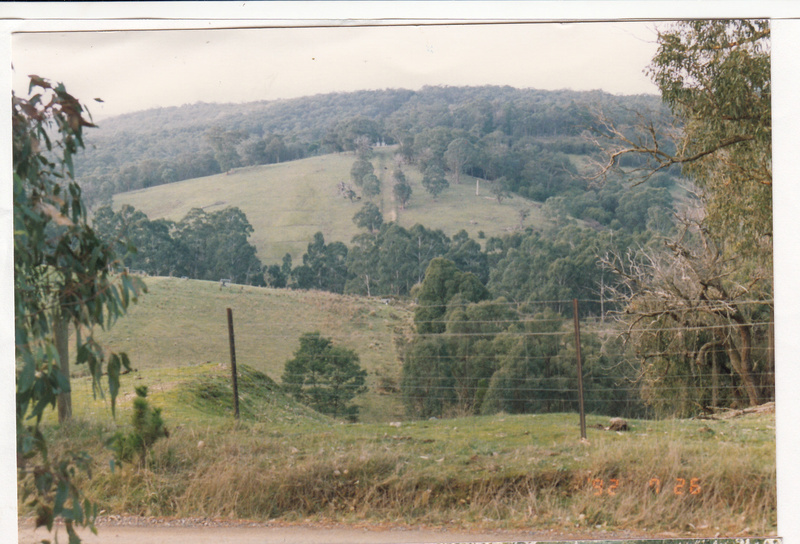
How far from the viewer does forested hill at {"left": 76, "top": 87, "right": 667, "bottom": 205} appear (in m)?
5.40

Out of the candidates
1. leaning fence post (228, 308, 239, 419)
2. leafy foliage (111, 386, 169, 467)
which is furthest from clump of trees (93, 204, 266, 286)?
leafy foliage (111, 386, 169, 467)

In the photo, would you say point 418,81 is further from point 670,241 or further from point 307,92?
point 670,241

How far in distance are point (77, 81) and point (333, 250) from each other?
2487 mm

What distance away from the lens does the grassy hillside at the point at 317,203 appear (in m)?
5.76

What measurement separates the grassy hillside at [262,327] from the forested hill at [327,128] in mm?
1076

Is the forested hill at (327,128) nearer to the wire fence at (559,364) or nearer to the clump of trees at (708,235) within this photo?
the clump of trees at (708,235)

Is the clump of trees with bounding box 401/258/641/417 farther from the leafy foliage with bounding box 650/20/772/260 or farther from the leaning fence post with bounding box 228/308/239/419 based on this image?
the leafy foliage with bounding box 650/20/772/260

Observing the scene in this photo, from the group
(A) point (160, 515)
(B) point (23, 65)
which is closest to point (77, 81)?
(B) point (23, 65)

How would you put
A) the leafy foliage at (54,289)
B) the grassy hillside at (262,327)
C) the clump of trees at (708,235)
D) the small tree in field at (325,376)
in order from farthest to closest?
1. the small tree in field at (325,376)
2. the grassy hillside at (262,327)
3. the clump of trees at (708,235)
4. the leafy foliage at (54,289)

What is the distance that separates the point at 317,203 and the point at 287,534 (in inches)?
A: 113

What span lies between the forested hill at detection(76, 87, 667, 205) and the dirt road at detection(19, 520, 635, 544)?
2.75 metres

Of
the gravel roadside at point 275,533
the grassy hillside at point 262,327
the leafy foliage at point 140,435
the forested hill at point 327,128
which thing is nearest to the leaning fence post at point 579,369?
the gravel roadside at point 275,533

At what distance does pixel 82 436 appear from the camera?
529 cm
